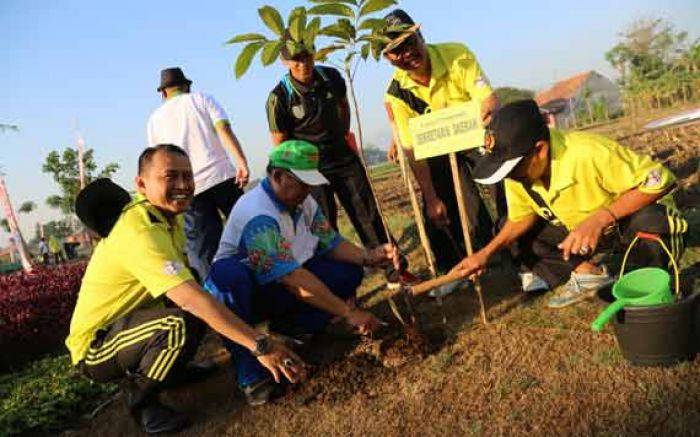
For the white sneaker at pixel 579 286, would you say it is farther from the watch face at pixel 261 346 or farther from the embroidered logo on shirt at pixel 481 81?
the watch face at pixel 261 346

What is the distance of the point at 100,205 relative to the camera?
9.29 feet

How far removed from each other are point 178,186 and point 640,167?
219 cm

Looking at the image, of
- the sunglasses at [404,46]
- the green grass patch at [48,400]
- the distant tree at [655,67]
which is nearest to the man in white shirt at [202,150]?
the green grass patch at [48,400]

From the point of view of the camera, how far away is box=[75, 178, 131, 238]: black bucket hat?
108 inches

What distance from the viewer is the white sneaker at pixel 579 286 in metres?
3.05

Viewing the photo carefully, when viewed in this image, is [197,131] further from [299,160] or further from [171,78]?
[299,160]

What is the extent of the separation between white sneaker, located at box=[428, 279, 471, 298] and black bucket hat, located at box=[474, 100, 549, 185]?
1.32 meters

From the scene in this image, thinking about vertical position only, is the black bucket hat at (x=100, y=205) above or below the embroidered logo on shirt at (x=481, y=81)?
below

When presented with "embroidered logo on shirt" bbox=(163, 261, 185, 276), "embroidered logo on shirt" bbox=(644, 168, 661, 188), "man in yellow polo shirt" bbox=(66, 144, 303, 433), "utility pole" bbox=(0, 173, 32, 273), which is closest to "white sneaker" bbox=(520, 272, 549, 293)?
"embroidered logo on shirt" bbox=(644, 168, 661, 188)

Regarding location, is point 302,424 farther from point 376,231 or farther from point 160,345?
point 376,231

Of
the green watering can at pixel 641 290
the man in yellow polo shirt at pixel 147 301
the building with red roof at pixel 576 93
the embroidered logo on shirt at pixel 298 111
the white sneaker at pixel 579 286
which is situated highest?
the embroidered logo on shirt at pixel 298 111

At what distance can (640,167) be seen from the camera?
251 centimetres

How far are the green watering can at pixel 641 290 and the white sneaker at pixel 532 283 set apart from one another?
1129 mm

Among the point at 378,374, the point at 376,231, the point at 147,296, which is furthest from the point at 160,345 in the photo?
the point at 376,231
